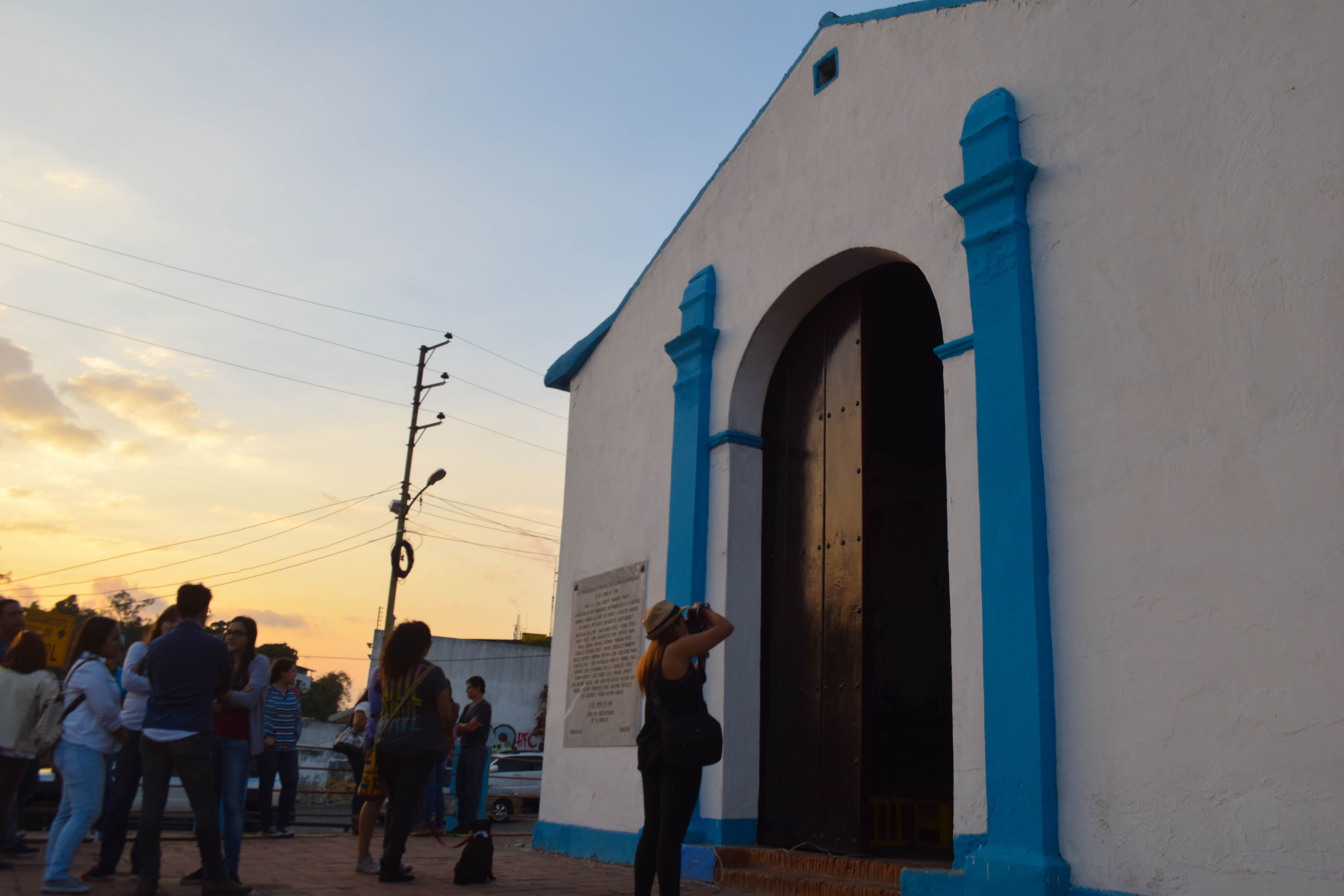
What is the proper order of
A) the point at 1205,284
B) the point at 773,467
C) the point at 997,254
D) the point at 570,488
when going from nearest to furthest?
the point at 1205,284
the point at 997,254
the point at 773,467
the point at 570,488

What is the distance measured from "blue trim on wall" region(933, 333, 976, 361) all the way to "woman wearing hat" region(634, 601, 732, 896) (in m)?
2.04

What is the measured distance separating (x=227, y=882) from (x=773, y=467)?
4.14 metres

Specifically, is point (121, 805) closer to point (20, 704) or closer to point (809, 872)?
point (20, 704)

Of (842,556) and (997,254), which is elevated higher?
(997,254)

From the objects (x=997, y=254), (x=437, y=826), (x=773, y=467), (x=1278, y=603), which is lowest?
(x=437, y=826)

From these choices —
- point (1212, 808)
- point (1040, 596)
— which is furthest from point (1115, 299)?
point (1212, 808)

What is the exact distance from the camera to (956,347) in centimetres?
518

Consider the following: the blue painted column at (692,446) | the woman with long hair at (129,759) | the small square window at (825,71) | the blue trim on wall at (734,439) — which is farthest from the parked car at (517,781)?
the small square window at (825,71)

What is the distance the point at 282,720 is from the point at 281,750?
0.80ft

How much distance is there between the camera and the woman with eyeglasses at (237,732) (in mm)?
4914

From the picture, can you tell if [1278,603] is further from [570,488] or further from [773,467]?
[570,488]

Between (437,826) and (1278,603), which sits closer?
(1278,603)

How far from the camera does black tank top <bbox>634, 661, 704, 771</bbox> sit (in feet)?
13.0

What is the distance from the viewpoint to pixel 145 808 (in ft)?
14.5
